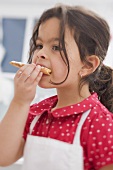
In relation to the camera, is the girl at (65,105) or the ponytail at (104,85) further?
the ponytail at (104,85)

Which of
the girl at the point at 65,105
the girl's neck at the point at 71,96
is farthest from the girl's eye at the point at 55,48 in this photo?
the girl's neck at the point at 71,96

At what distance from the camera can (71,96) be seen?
876 millimetres

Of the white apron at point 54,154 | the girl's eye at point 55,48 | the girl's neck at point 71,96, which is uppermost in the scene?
the girl's eye at point 55,48

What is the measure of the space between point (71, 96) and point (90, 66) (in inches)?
3.9

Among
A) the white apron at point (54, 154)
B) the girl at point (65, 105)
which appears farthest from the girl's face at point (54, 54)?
the white apron at point (54, 154)

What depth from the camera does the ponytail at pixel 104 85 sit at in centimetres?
95

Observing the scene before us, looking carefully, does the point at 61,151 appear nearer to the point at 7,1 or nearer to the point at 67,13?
the point at 67,13

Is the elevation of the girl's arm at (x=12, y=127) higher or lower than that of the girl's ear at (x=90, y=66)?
lower

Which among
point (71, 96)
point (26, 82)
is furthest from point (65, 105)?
point (26, 82)

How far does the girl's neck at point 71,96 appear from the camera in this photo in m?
0.87

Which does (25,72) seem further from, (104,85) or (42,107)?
(104,85)

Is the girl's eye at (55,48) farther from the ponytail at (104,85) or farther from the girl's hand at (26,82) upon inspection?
the ponytail at (104,85)

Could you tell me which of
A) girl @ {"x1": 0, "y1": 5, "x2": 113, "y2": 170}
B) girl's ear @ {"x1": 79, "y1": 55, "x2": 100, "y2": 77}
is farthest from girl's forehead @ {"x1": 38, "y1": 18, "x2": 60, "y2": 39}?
girl's ear @ {"x1": 79, "y1": 55, "x2": 100, "y2": 77}

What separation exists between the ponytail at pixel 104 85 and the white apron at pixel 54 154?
15 cm
